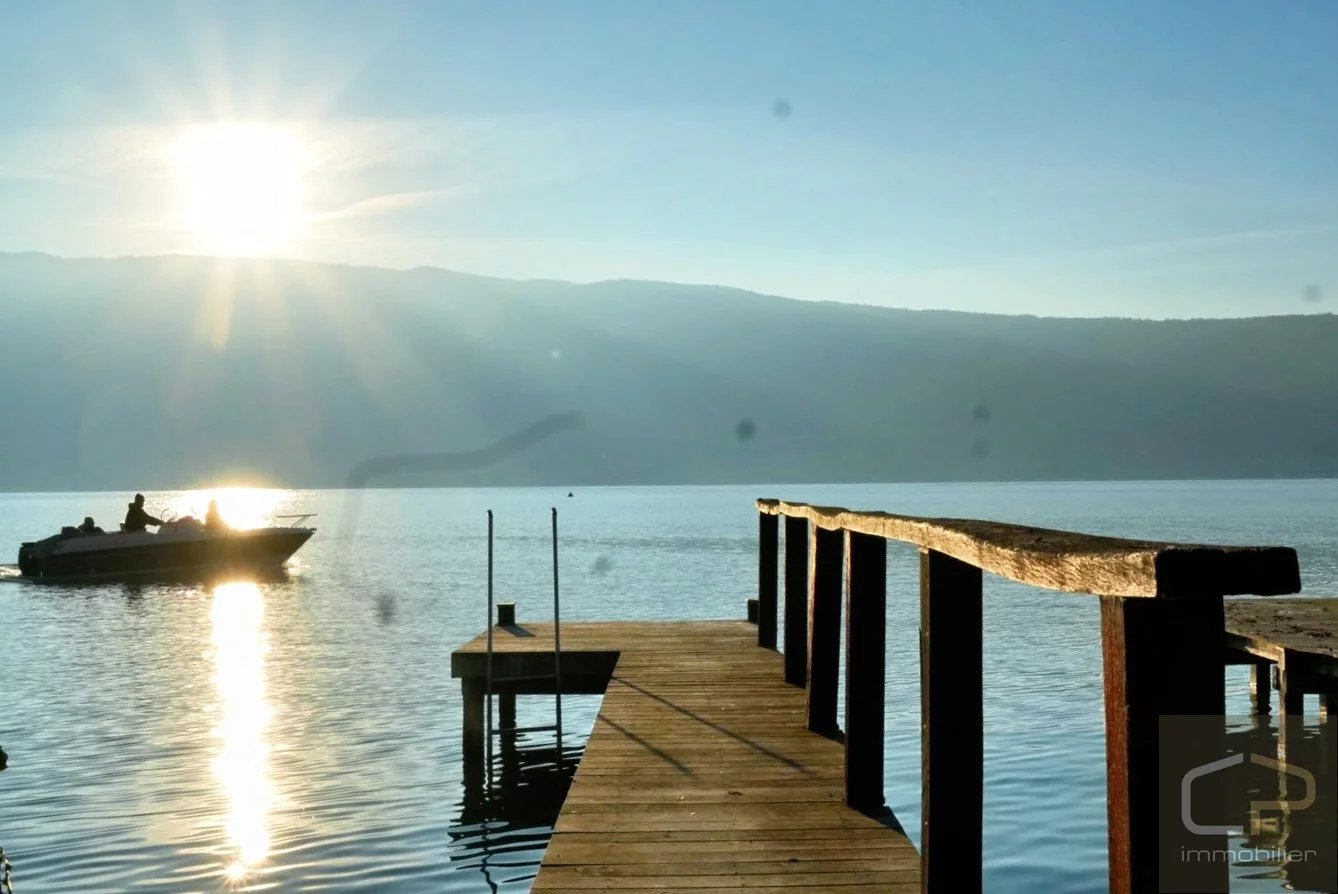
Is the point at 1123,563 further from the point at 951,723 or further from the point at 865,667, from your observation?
the point at 865,667

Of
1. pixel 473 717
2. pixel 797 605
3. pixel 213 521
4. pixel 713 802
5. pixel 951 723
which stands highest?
pixel 213 521

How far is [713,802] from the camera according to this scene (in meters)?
7.80

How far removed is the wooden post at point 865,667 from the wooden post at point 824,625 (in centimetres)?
195

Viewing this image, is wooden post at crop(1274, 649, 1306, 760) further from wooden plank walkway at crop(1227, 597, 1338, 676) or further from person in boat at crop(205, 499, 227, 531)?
person in boat at crop(205, 499, 227, 531)

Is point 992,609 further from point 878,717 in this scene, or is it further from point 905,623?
point 878,717

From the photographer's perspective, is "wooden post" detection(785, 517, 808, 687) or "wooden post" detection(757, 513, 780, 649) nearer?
"wooden post" detection(785, 517, 808, 687)

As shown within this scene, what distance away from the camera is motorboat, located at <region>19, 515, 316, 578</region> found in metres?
44.6

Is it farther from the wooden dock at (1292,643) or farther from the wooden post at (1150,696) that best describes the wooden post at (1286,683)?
the wooden post at (1150,696)

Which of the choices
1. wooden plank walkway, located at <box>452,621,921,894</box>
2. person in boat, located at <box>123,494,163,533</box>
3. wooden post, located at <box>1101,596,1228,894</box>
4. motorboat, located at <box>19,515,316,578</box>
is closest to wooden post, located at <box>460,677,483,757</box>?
wooden plank walkway, located at <box>452,621,921,894</box>

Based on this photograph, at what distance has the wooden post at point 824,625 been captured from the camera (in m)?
9.62

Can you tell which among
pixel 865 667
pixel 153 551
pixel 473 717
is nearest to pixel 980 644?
pixel 865 667

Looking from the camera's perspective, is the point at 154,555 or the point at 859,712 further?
the point at 154,555

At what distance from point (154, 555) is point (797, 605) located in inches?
1514

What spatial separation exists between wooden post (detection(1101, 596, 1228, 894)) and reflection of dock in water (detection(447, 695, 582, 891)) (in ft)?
25.1
